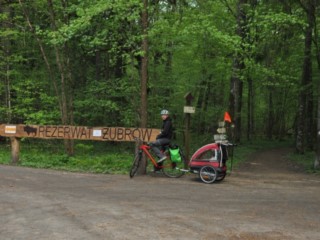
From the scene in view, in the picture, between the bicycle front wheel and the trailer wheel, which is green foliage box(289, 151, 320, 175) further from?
the bicycle front wheel

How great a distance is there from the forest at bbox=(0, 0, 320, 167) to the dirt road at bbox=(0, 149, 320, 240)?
546cm

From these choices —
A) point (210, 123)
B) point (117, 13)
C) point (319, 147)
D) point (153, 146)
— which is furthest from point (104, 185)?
point (210, 123)

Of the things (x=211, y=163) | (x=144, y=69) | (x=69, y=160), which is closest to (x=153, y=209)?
(x=211, y=163)

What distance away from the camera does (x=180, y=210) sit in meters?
7.45

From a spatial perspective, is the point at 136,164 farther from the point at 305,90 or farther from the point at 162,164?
the point at 305,90

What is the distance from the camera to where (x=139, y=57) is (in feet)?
62.6

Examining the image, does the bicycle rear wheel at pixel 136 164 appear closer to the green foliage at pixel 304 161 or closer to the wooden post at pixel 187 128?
the wooden post at pixel 187 128

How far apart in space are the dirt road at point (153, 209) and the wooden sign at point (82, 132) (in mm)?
1749

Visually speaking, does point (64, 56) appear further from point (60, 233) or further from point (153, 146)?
point (60, 233)

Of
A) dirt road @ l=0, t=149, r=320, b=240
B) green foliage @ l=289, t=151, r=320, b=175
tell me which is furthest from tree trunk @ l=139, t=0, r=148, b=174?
green foliage @ l=289, t=151, r=320, b=175

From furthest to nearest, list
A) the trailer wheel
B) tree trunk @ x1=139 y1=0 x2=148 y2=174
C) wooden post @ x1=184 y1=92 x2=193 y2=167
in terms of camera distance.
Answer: wooden post @ x1=184 y1=92 x2=193 y2=167 → tree trunk @ x1=139 y1=0 x2=148 y2=174 → the trailer wheel

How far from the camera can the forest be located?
15547 mm

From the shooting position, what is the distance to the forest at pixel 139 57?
15.5m

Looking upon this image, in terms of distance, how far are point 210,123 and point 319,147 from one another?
10548 mm
